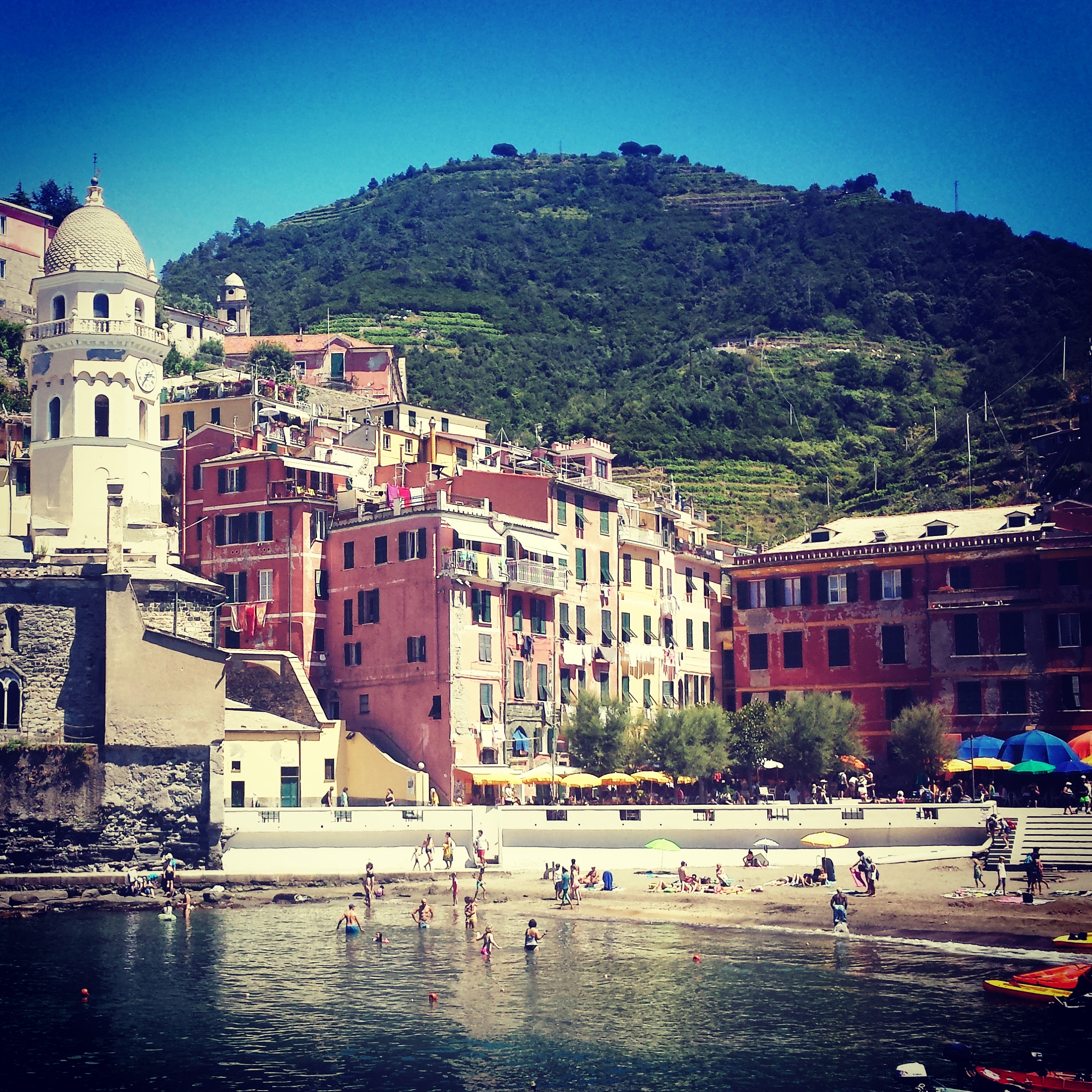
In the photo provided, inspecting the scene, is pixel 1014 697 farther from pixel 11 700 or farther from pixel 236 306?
pixel 236 306

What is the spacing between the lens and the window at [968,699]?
2817 inches

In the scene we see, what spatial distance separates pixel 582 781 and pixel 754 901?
13.4 meters

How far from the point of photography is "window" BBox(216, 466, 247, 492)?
75.6 meters

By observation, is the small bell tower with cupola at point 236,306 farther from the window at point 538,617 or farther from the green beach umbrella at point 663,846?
the green beach umbrella at point 663,846

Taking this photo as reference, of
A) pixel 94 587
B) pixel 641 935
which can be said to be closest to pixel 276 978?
pixel 641 935

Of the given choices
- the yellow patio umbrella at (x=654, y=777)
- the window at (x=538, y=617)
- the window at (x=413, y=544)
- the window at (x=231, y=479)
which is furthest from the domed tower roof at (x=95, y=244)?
the yellow patio umbrella at (x=654, y=777)

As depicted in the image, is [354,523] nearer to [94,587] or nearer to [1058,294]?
[94,587]

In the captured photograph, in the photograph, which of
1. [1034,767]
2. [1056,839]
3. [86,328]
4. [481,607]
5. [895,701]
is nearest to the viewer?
[1056,839]

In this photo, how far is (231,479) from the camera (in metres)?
76.1

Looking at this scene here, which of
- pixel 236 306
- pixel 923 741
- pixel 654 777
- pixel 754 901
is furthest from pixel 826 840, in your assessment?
pixel 236 306

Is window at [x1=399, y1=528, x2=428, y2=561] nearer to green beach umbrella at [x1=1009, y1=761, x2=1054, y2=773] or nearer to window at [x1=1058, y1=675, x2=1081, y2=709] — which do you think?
green beach umbrella at [x1=1009, y1=761, x2=1054, y2=773]

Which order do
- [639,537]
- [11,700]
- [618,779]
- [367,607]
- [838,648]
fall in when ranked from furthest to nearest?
[639,537] → [838,648] → [367,607] → [618,779] → [11,700]

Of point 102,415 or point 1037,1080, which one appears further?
point 102,415

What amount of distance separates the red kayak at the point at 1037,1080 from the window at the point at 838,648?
143ft
